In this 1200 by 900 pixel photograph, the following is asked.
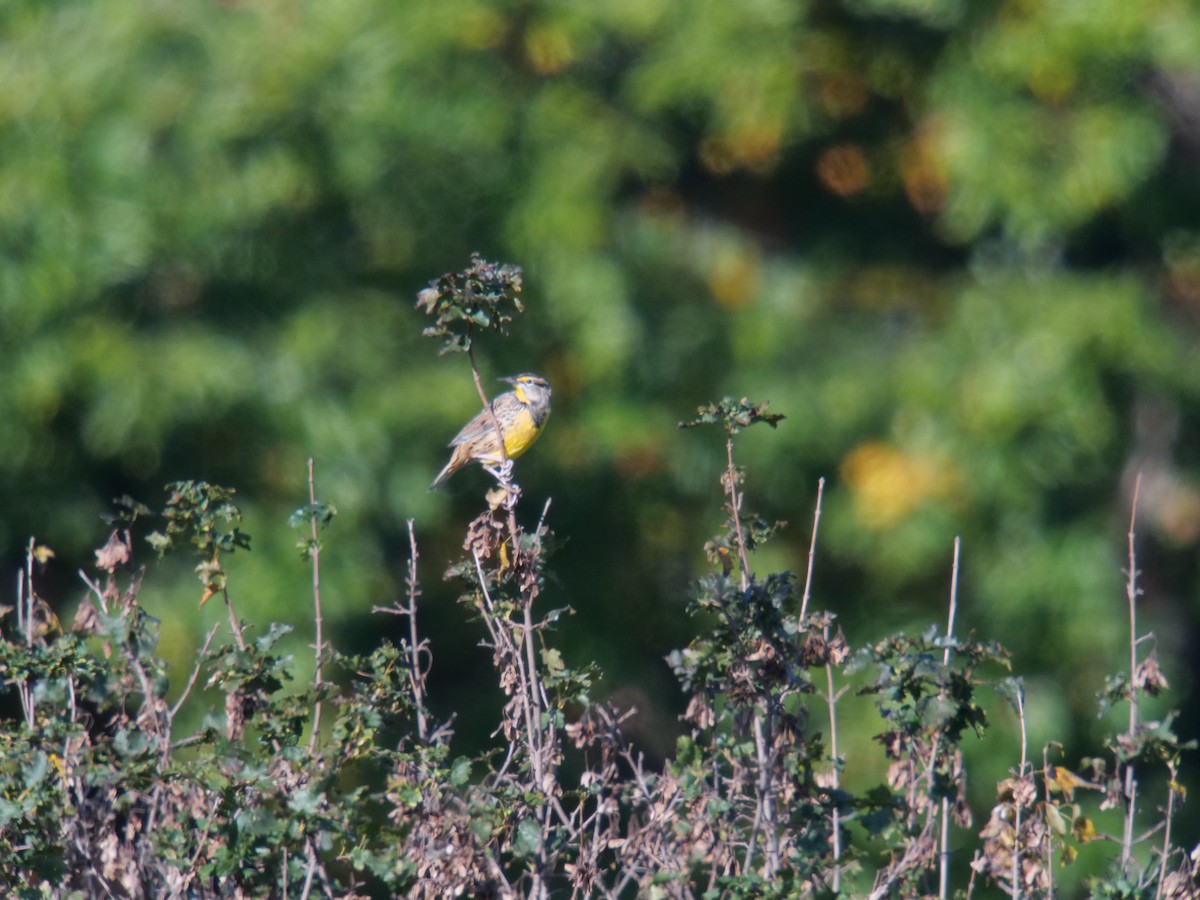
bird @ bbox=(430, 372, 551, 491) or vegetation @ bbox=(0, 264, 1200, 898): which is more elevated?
bird @ bbox=(430, 372, 551, 491)

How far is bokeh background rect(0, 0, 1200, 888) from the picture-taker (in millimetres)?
7395

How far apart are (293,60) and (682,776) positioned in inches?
211

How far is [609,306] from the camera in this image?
7871 millimetres

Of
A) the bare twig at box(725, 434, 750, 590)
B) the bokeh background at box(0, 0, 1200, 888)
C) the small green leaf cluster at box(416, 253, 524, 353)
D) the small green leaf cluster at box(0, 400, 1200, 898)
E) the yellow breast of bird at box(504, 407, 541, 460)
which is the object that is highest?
the bokeh background at box(0, 0, 1200, 888)

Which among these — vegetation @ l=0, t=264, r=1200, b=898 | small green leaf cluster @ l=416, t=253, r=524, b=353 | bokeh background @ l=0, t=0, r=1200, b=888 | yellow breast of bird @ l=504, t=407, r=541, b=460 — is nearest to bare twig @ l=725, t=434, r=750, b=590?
vegetation @ l=0, t=264, r=1200, b=898

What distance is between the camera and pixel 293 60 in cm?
766

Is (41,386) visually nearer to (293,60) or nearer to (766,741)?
(293,60)

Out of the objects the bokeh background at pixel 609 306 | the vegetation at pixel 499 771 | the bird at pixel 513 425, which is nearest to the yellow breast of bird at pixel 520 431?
the bird at pixel 513 425

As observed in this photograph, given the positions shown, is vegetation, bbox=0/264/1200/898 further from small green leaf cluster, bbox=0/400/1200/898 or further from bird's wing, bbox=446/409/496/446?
bird's wing, bbox=446/409/496/446

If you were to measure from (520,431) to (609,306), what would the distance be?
5.04 ft

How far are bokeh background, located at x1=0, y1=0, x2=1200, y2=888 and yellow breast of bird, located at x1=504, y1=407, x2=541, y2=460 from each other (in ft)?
3.81

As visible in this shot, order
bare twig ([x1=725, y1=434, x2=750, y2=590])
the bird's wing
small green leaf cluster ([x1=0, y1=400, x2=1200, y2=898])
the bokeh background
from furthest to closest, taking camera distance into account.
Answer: the bokeh background, the bird's wing, bare twig ([x1=725, y1=434, x2=750, y2=590]), small green leaf cluster ([x1=0, y1=400, x2=1200, y2=898])

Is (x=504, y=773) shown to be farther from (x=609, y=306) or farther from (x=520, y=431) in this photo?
(x=609, y=306)

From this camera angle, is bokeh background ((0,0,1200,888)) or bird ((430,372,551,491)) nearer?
bird ((430,372,551,491))
